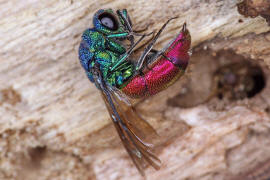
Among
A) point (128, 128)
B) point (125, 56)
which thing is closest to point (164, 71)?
point (125, 56)

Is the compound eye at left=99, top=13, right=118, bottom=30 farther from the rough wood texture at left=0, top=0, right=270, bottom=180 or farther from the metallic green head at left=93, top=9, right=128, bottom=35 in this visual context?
the rough wood texture at left=0, top=0, right=270, bottom=180

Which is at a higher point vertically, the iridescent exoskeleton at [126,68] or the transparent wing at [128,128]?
the iridescent exoskeleton at [126,68]

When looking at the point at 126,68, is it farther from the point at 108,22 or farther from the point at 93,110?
the point at 93,110

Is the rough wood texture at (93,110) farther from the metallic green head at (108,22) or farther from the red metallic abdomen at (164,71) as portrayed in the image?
the red metallic abdomen at (164,71)

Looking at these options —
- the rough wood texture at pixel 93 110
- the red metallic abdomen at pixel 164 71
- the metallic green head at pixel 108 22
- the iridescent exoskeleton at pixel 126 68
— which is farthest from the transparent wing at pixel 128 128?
the metallic green head at pixel 108 22

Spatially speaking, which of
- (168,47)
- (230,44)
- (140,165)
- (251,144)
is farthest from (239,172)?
(168,47)

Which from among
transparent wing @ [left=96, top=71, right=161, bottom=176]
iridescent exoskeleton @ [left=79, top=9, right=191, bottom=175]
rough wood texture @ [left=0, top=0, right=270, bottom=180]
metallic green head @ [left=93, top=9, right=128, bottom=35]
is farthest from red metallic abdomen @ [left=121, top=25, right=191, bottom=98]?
metallic green head @ [left=93, top=9, right=128, bottom=35]

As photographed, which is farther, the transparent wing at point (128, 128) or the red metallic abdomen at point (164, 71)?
the transparent wing at point (128, 128)

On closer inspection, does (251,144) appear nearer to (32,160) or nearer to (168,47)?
(168,47)
